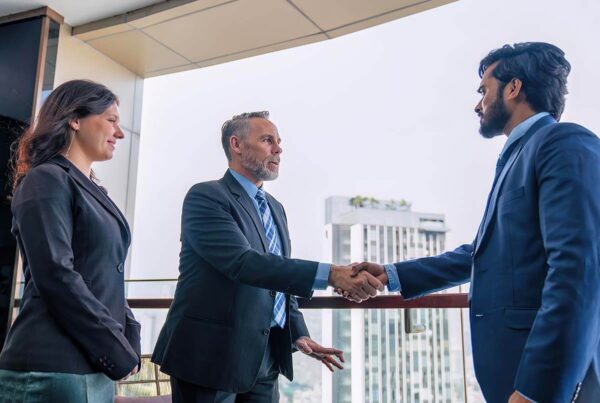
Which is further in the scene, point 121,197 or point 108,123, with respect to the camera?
point 121,197

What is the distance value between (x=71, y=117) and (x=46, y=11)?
2.91 m

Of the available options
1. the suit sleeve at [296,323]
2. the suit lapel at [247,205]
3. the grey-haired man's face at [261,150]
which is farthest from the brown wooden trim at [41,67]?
the suit sleeve at [296,323]

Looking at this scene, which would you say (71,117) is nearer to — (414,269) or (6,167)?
(414,269)

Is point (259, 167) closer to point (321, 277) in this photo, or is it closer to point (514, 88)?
point (321, 277)

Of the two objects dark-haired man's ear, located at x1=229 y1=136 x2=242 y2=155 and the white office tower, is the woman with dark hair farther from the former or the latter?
the white office tower

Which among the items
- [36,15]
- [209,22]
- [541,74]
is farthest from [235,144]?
[36,15]

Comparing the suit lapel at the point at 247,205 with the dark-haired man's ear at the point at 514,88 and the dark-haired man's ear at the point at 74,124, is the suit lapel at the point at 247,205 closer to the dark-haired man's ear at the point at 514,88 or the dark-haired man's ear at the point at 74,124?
the dark-haired man's ear at the point at 74,124

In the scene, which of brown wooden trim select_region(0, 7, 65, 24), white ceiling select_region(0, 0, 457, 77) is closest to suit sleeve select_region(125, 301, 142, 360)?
white ceiling select_region(0, 0, 457, 77)

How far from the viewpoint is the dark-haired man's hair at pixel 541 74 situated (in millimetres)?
1445

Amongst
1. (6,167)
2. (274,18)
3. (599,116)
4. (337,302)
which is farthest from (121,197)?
(599,116)

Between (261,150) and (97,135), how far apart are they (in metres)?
0.73

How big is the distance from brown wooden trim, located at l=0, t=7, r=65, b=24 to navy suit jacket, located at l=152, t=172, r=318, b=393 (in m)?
2.83

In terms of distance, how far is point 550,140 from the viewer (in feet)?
3.92

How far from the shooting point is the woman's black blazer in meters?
1.24
